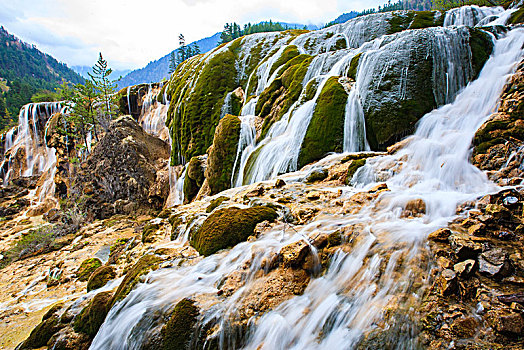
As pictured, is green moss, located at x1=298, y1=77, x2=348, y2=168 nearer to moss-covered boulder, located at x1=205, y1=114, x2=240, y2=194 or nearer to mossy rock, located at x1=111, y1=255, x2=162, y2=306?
moss-covered boulder, located at x1=205, y1=114, x2=240, y2=194

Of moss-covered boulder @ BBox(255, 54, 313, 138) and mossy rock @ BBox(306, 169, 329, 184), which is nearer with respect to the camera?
mossy rock @ BBox(306, 169, 329, 184)

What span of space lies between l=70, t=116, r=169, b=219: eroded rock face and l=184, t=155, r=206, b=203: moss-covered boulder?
13.1ft

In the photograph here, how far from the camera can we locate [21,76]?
125062 mm

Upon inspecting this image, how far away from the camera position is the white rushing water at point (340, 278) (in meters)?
3.47

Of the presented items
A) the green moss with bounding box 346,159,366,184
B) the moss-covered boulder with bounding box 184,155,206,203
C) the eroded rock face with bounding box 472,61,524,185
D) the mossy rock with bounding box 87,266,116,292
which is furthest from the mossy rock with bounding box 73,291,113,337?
the moss-covered boulder with bounding box 184,155,206,203

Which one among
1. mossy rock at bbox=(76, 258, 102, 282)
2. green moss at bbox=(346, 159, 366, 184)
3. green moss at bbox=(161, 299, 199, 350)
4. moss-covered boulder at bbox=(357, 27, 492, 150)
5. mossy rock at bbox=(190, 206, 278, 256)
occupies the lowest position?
mossy rock at bbox=(76, 258, 102, 282)

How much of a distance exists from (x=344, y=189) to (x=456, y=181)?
2.79 meters

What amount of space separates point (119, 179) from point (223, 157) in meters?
11.8

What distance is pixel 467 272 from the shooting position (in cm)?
333

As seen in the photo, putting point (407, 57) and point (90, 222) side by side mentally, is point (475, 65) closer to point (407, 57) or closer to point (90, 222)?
point (407, 57)

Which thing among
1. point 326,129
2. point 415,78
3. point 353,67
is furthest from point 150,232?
point 353,67

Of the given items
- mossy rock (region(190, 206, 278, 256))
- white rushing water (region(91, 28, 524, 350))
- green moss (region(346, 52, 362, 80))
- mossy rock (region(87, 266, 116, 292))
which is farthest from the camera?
green moss (region(346, 52, 362, 80))

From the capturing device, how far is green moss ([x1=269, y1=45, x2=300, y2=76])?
893 inches

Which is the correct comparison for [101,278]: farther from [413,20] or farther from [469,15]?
[413,20]
